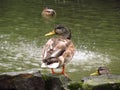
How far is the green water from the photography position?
12273mm

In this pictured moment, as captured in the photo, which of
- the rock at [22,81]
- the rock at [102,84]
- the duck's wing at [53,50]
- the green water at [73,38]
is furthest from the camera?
the green water at [73,38]

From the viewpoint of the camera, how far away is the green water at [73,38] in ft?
40.3

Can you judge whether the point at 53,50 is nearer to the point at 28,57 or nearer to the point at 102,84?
the point at 102,84

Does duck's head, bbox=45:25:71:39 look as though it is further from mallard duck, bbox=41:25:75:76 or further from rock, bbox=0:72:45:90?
rock, bbox=0:72:45:90

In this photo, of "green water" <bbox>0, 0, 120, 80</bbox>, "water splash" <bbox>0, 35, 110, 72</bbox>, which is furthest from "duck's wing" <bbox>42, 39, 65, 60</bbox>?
"water splash" <bbox>0, 35, 110, 72</bbox>

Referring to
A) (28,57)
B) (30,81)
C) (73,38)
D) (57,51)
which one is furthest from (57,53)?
(73,38)

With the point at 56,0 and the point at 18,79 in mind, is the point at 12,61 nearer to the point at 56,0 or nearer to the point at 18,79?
the point at 18,79

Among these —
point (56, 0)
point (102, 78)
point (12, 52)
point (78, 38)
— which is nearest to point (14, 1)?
point (56, 0)

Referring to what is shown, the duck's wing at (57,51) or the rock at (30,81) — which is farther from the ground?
the duck's wing at (57,51)

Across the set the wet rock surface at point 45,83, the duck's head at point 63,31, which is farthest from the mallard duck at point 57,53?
the wet rock surface at point 45,83

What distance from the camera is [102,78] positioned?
8188 millimetres

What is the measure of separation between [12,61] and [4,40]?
3.74 meters

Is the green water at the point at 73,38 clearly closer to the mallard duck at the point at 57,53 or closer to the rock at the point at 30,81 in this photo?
the mallard duck at the point at 57,53

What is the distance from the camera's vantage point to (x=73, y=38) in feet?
56.0
